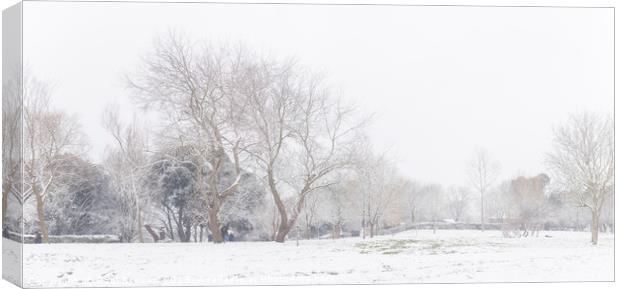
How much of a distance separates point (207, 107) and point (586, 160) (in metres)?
6.78

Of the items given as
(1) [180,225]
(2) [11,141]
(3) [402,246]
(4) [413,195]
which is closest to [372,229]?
(3) [402,246]

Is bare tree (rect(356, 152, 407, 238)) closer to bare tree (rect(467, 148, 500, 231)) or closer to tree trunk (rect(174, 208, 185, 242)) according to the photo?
bare tree (rect(467, 148, 500, 231))

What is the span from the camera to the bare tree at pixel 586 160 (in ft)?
56.2

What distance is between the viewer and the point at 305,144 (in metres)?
16.9

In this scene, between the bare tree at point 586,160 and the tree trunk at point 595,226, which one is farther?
the tree trunk at point 595,226

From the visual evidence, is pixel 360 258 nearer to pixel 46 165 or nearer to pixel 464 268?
pixel 464 268

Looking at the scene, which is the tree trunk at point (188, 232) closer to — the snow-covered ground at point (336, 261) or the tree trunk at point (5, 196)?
the snow-covered ground at point (336, 261)

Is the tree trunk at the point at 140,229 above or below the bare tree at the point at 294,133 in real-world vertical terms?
below

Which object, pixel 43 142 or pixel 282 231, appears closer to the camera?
pixel 43 142

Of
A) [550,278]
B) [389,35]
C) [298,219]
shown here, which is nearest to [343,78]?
[389,35]

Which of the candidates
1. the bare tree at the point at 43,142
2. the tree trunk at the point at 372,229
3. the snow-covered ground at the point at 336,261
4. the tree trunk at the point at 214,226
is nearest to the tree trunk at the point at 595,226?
the snow-covered ground at the point at 336,261

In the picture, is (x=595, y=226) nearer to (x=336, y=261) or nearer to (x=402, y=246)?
(x=402, y=246)

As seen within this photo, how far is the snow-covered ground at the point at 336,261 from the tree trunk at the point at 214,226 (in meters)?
0.17

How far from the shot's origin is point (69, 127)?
15.8m
